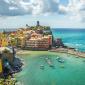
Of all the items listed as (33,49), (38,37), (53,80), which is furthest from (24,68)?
(38,37)

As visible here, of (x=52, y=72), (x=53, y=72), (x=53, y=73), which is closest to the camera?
(x=53, y=73)

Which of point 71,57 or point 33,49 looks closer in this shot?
point 71,57

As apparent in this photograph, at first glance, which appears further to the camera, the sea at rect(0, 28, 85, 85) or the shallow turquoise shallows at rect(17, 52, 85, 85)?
the shallow turquoise shallows at rect(17, 52, 85, 85)

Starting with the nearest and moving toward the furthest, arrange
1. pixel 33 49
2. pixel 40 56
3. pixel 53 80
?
pixel 53 80
pixel 40 56
pixel 33 49

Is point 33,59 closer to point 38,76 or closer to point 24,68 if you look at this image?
point 24,68

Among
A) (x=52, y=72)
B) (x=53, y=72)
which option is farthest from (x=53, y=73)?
(x=53, y=72)

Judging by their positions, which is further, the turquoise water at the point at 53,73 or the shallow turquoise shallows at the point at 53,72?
the shallow turquoise shallows at the point at 53,72

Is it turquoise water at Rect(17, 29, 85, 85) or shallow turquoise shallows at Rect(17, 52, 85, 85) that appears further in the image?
shallow turquoise shallows at Rect(17, 52, 85, 85)

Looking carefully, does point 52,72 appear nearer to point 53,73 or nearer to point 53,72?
point 53,72
